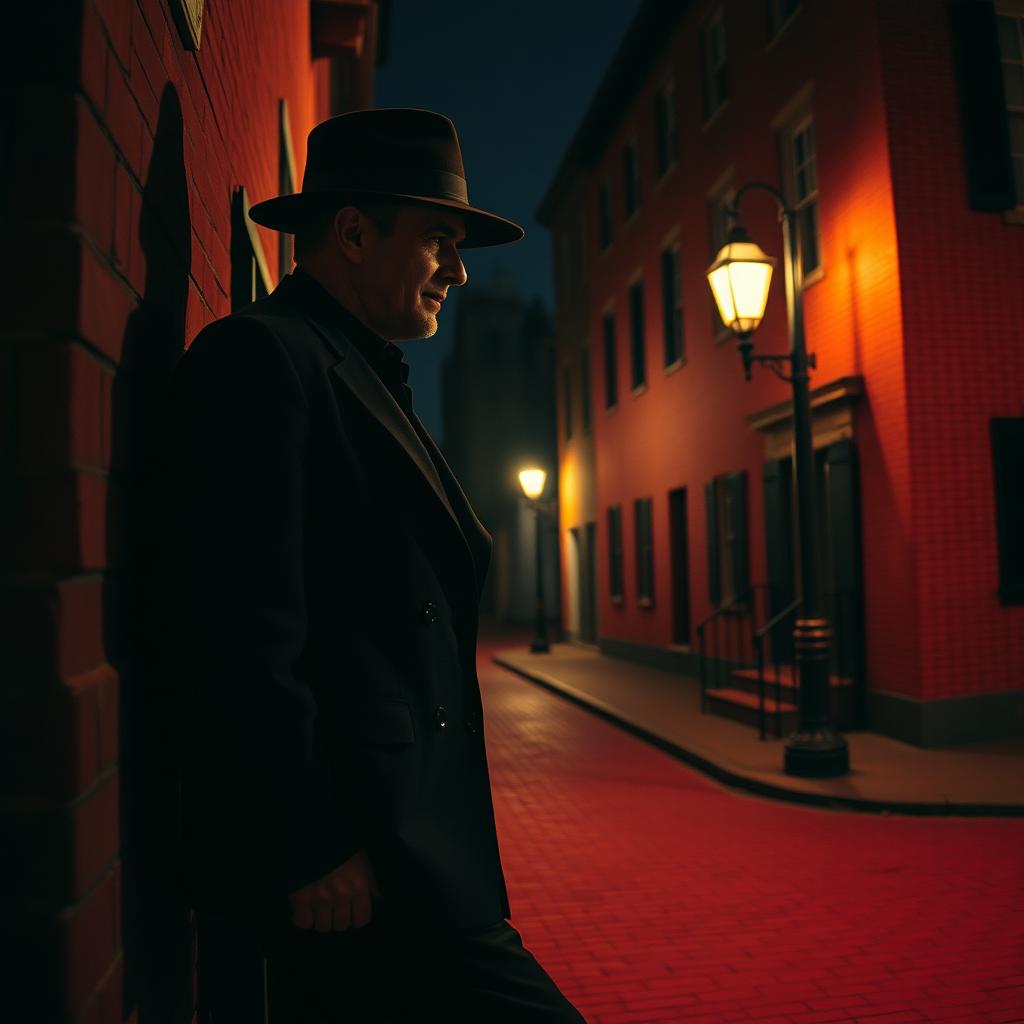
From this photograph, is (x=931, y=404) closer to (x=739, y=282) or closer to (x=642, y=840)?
(x=739, y=282)

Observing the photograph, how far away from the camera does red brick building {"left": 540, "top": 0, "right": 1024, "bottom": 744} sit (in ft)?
30.9

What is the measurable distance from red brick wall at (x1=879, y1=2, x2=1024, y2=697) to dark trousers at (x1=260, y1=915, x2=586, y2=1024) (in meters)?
8.38

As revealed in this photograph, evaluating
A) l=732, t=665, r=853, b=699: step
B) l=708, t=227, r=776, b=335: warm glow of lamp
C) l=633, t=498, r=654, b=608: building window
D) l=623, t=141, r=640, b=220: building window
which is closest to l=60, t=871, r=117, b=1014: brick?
l=708, t=227, r=776, b=335: warm glow of lamp

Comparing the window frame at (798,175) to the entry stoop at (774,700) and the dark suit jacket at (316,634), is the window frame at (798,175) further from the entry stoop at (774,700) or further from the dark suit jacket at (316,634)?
the dark suit jacket at (316,634)

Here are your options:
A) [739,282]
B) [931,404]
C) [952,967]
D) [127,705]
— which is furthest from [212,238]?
[931,404]

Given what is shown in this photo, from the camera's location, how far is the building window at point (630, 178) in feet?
62.1

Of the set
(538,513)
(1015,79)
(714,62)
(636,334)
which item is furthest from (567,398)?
(1015,79)

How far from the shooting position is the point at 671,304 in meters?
17.0

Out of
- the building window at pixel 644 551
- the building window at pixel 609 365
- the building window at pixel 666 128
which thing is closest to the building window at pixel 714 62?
the building window at pixel 666 128

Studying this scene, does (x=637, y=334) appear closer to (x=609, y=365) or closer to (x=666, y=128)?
(x=609, y=365)

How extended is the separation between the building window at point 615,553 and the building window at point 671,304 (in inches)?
147

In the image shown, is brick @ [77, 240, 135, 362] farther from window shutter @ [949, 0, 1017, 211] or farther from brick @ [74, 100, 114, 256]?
window shutter @ [949, 0, 1017, 211]

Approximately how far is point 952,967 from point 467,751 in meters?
3.24

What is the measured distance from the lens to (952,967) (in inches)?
162
